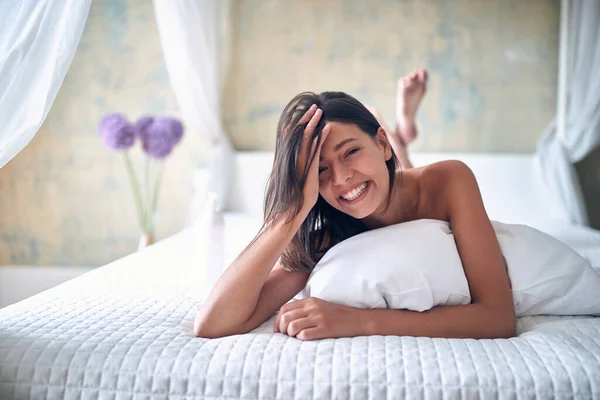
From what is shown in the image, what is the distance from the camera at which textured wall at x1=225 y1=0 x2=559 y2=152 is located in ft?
12.2

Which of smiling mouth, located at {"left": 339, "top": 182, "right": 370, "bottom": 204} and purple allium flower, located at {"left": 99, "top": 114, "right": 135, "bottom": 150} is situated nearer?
smiling mouth, located at {"left": 339, "top": 182, "right": 370, "bottom": 204}

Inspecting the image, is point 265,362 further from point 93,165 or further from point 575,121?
point 93,165

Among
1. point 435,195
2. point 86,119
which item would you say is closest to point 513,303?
point 435,195

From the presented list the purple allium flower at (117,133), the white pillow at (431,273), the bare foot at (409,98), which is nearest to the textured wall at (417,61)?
the purple allium flower at (117,133)

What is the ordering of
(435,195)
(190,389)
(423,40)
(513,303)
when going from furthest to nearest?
(423,40) < (435,195) < (513,303) < (190,389)

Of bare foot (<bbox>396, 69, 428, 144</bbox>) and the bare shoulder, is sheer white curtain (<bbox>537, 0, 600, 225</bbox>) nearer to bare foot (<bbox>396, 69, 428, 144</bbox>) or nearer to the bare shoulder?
bare foot (<bbox>396, 69, 428, 144</bbox>)

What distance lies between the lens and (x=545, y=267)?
1.42m

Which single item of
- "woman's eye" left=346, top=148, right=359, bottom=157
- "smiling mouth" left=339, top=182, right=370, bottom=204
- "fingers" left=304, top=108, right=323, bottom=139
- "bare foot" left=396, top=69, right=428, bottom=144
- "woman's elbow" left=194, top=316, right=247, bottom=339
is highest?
"bare foot" left=396, top=69, right=428, bottom=144

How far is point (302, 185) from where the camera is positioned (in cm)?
132

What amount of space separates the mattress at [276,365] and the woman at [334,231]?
0.06m

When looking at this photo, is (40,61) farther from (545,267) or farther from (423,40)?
(423,40)

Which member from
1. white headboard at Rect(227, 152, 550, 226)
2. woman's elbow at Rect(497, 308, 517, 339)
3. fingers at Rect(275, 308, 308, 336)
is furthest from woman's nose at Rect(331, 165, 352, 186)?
white headboard at Rect(227, 152, 550, 226)

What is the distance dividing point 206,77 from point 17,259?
1860mm

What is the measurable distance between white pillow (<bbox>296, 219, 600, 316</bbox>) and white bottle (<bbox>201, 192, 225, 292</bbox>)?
1.35 feet
